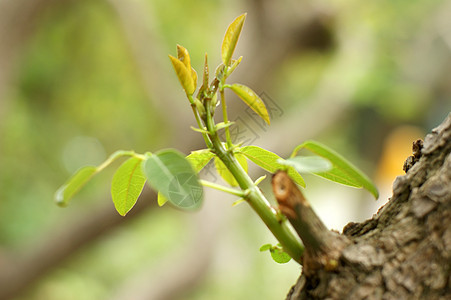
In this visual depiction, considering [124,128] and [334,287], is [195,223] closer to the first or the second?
[124,128]

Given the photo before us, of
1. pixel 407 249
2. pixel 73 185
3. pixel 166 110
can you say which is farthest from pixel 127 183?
pixel 166 110

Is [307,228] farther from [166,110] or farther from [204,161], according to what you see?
[166,110]

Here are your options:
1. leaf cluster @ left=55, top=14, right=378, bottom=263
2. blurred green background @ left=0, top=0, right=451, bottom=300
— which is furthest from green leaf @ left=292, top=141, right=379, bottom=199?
blurred green background @ left=0, top=0, right=451, bottom=300

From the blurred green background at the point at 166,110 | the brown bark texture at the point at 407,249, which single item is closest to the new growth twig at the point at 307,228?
the brown bark texture at the point at 407,249

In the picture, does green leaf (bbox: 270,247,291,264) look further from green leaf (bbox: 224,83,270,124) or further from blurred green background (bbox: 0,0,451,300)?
blurred green background (bbox: 0,0,451,300)

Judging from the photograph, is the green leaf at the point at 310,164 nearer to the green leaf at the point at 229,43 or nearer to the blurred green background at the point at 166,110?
the green leaf at the point at 229,43

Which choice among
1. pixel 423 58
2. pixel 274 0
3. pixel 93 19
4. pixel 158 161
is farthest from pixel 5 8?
pixel 423 58
